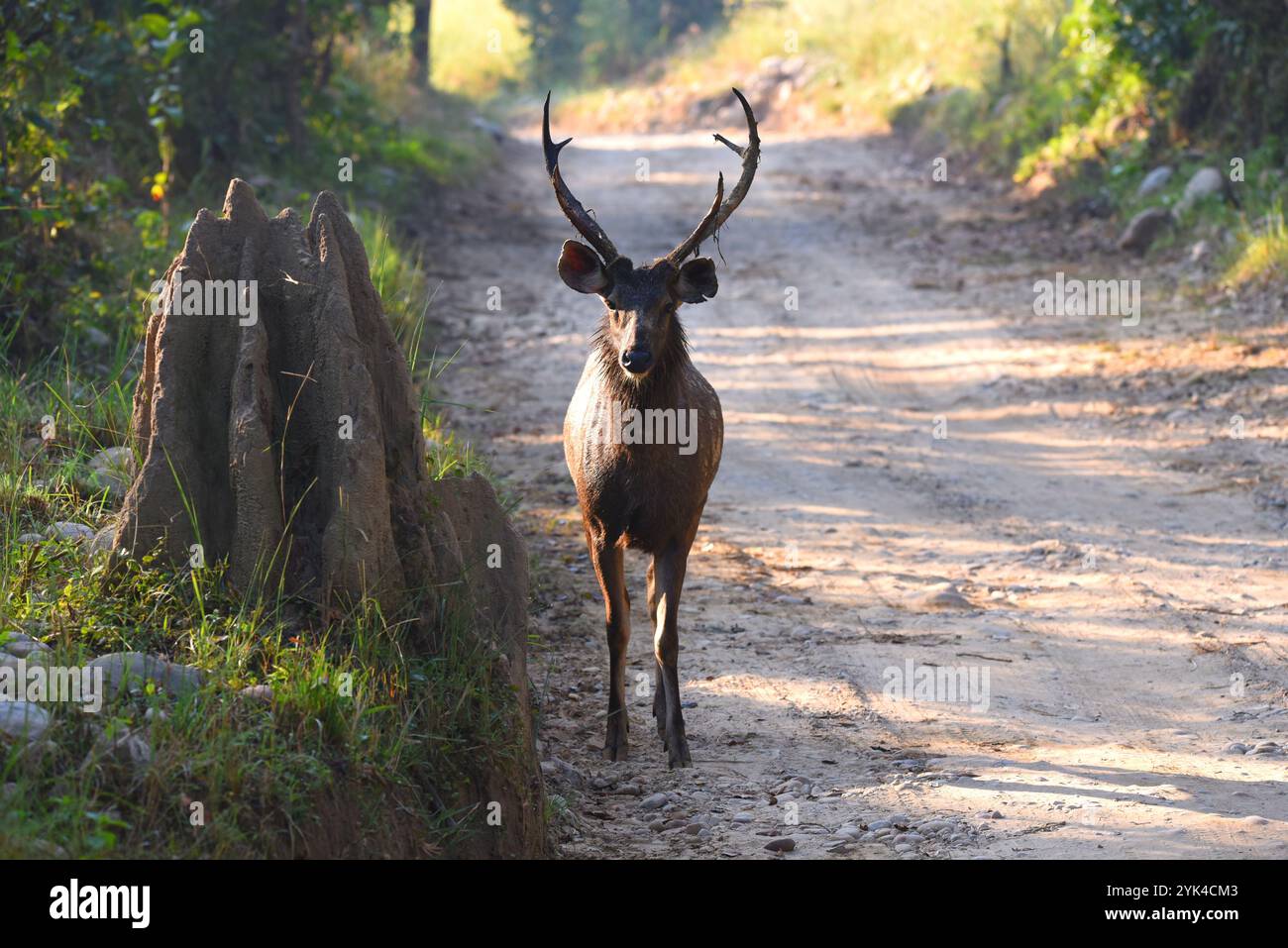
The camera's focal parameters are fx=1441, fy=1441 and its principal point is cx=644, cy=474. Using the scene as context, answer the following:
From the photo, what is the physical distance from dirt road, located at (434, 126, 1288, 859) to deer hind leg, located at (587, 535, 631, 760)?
0.49 ft

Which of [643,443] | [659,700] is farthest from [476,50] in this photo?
[659,700]

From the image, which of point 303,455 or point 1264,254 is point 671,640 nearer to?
point 303,455

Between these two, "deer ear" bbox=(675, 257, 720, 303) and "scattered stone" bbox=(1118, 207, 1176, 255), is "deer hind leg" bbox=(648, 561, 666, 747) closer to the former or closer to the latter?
"deer ear" bbox=(675, 257, 720, 303)

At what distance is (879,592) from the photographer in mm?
8641

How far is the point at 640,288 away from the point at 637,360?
0.45 meters

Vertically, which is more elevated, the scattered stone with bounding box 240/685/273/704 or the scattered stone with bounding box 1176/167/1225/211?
the scattered stone with bounding box 1176/167/1225/211

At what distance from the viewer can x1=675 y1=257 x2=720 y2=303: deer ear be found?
22.5 ft

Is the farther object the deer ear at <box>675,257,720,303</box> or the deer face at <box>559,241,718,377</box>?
the deer ear at <box>675,257,720,303</box>

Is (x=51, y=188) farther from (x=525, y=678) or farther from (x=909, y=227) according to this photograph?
(x=909, y=227)

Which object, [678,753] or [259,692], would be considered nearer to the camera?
[259,692]

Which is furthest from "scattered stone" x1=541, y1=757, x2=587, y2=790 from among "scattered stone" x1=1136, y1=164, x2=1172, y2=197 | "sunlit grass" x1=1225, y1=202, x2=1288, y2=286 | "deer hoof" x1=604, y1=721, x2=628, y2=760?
"scattered stone" x1=1136, y1=164, x2=1172, y2=197

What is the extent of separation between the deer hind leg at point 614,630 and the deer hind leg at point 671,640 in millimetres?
186

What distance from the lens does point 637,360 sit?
21.4 ft
